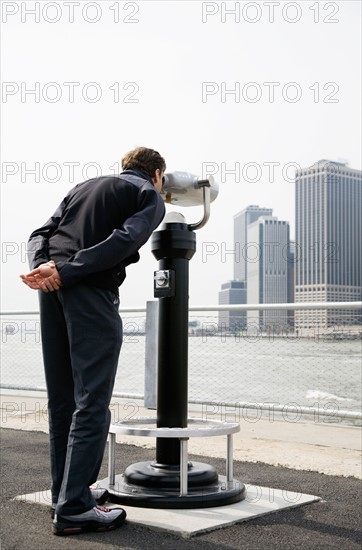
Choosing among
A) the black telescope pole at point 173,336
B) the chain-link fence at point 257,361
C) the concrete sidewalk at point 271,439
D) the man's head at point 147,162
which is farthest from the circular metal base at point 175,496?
the chain-link fence at point 257,361

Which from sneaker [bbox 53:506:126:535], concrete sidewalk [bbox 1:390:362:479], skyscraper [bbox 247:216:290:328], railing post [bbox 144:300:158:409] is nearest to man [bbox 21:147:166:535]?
sneaker [bbox 53:506:126:535]

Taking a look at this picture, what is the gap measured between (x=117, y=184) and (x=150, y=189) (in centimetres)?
14

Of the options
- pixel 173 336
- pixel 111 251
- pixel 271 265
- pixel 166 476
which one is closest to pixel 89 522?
pixel 166 476

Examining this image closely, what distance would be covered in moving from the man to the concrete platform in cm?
17

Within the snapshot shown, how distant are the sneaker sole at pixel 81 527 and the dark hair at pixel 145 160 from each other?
1467 millimetres

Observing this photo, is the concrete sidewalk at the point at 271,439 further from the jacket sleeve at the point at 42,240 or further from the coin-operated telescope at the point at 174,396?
the jacket sleeve at the point at 42,240

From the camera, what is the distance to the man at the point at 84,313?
2.47m

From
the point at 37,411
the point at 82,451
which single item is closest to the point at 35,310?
the point at 37,411

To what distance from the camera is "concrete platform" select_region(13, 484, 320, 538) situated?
254cm

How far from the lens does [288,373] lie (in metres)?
7.08

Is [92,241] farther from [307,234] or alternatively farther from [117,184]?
[307,234]

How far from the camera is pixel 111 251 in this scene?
2500 millimetres

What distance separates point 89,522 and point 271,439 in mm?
2828

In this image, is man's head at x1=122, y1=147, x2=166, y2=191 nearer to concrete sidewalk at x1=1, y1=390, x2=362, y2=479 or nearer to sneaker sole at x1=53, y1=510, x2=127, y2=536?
concrete sidewalk at x1=1, y1=390, x2=362, y2=479
